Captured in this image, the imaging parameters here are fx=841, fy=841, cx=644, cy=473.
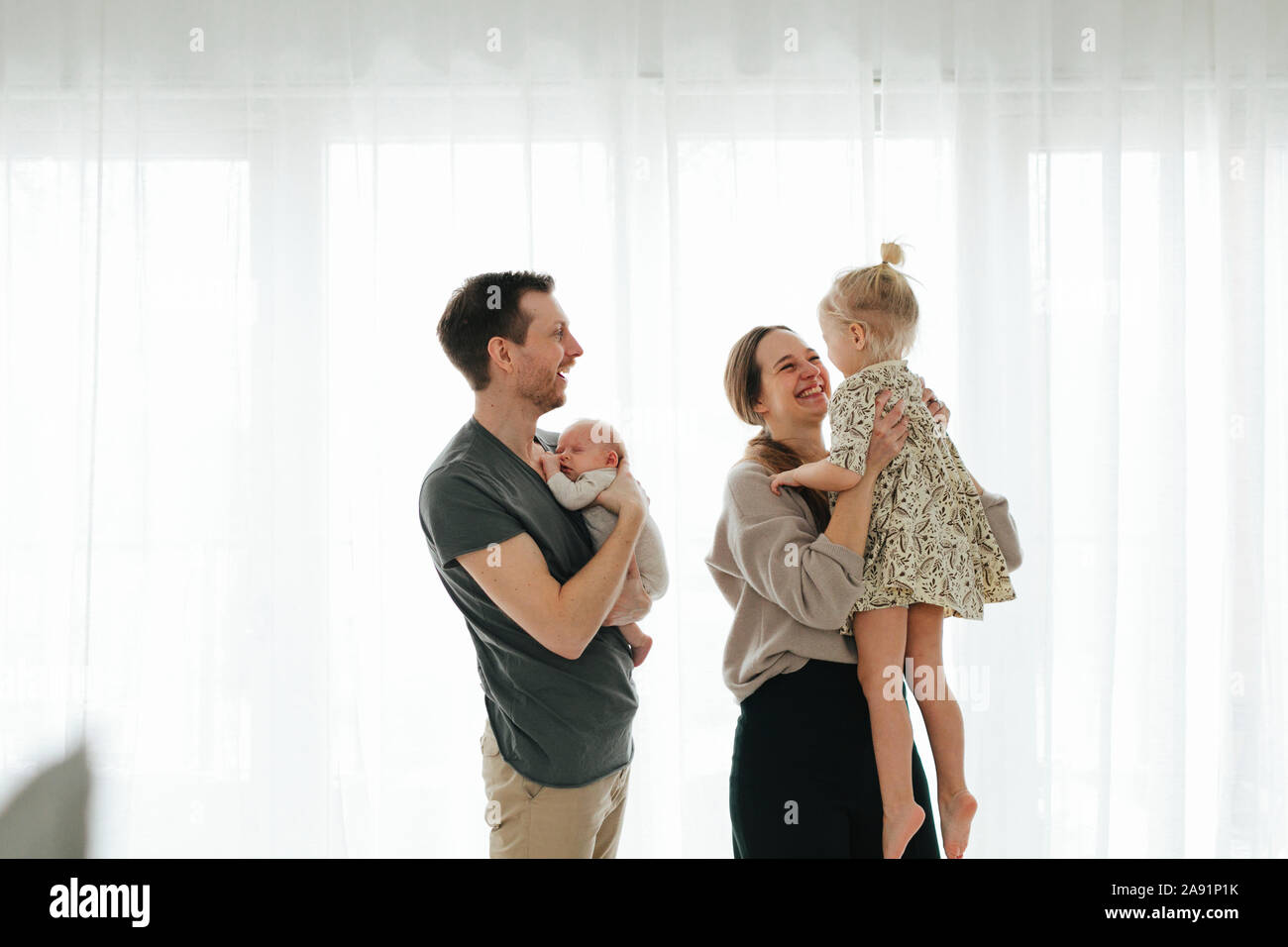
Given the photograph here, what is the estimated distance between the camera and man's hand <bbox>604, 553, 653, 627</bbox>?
58.6 inches

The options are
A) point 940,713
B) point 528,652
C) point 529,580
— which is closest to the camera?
point 529,580

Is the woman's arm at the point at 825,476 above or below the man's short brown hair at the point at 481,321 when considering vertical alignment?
below

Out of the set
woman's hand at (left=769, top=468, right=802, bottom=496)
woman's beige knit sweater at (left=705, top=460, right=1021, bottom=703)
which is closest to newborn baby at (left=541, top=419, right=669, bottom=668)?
woman's beige knit sweater at (left=705, top=460, right=1021, bottom=703)

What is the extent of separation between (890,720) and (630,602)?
1.56 feet

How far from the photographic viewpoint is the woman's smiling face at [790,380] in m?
1.49

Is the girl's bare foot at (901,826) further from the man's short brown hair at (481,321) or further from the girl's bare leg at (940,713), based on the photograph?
the man's short brown hair at (481,321)

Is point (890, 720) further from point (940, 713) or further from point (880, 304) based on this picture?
point (880, 304)

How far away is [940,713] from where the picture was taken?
151cm

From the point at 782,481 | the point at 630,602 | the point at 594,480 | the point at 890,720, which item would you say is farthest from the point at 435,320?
the point at 890,720

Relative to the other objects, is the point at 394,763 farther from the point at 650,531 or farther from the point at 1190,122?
the point at 1190,122

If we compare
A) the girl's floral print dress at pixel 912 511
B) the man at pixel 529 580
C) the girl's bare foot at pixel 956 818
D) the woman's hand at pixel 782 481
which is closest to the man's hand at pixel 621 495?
the man at pixel 529 580

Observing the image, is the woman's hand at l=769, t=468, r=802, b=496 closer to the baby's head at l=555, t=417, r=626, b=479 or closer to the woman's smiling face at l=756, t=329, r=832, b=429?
the woman's smiling face at l=756, t=329, r=832, b=429

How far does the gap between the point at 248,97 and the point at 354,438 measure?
913 millimetres

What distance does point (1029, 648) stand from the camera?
220 cm
